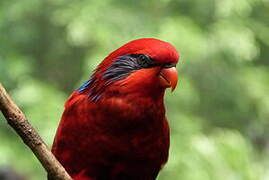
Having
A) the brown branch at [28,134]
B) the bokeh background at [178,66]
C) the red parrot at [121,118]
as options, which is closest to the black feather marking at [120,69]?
the red parrot at [121,118]

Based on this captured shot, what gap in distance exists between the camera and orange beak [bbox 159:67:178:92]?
2662 millimetres

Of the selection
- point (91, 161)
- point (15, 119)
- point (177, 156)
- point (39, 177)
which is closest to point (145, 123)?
point (91, 161)

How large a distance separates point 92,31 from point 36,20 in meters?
1.81

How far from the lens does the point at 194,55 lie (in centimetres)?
617

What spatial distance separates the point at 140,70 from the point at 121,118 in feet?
0.75

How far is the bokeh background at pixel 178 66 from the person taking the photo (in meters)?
5.99

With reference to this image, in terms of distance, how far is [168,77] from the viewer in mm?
2668

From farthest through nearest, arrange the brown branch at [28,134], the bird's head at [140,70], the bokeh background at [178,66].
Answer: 1. the bokeh background at [178,66]
2. the bird's head at [140,70]
3. the brown branch at [28,134]

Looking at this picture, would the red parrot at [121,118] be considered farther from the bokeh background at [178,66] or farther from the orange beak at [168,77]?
the bokeh background at [178,66]

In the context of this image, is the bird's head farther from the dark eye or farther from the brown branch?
the brown branch

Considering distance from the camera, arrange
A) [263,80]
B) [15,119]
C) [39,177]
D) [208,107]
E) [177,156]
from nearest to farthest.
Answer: [15,119] → [177,156] → [39,177] → [263,80] → [208,107]

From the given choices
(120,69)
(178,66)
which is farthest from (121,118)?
(178,66)

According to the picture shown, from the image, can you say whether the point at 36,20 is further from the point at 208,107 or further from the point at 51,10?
the point at 208,107

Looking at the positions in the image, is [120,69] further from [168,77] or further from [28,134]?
[28,134]
